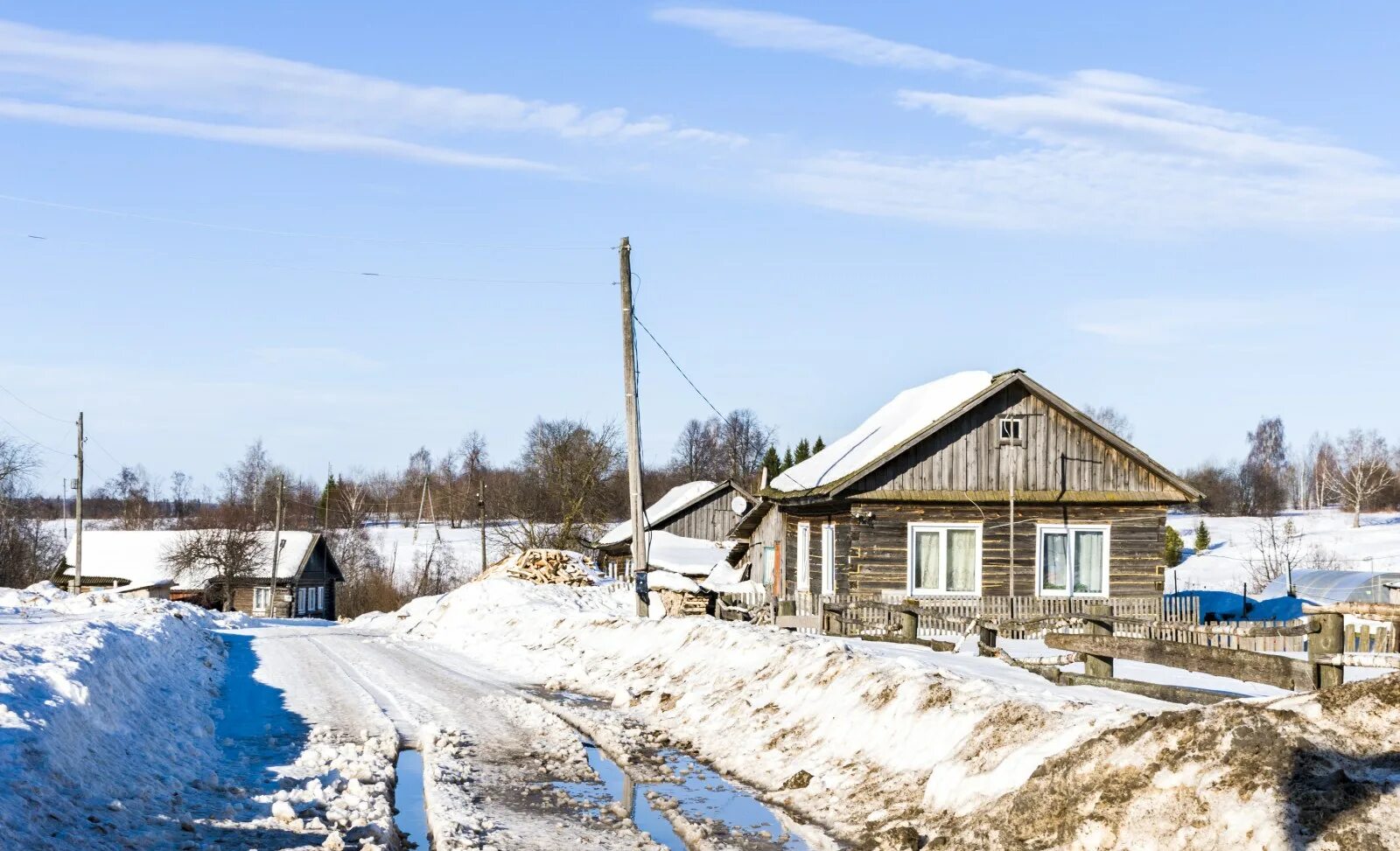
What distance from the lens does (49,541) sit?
9788 centimetres

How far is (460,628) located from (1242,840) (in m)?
28.5

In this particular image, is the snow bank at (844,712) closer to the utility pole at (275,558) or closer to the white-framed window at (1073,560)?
the white-framed window at (1073,560)

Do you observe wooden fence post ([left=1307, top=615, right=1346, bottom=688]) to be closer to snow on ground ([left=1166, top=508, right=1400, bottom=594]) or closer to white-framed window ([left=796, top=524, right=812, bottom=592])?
white-framed window ([left=796, top=524, right=812, bottom=592])

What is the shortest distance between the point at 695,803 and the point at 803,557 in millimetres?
24218

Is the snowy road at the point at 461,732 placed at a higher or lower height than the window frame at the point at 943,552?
lower

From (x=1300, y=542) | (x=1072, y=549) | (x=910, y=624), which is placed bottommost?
(x=1300, y=542)

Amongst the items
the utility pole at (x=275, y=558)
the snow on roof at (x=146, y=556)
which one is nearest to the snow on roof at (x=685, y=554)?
the utility pole at (x=275, y=558)

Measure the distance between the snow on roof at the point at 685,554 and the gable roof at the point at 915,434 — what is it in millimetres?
10943

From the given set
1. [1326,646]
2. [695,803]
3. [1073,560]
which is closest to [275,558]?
[1073,560]

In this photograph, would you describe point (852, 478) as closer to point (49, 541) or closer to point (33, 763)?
point (33, 763)

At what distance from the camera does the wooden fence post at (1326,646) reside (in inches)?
456

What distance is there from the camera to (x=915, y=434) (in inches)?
1210

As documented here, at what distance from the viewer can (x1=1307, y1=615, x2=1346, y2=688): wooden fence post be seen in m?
11.6

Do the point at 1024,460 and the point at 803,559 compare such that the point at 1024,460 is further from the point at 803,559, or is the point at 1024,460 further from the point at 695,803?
the point at 695,803
